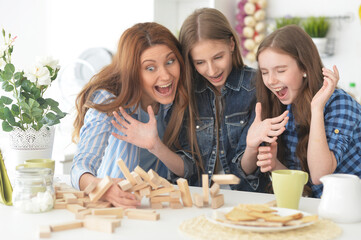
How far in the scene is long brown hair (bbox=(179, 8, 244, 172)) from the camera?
1.88 meters

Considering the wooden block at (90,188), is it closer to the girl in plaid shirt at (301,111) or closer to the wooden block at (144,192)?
the wooden block at (144,192)

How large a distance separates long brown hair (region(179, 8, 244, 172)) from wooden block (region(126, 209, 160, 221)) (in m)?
0.75

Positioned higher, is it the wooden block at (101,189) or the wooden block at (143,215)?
the wooden block at (101,189)

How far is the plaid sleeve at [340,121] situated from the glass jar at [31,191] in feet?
3.12

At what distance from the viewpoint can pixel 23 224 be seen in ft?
3.68

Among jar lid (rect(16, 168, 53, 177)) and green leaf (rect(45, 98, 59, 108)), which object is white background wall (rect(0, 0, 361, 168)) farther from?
jar lid (rect(16, 168, 53, 177))

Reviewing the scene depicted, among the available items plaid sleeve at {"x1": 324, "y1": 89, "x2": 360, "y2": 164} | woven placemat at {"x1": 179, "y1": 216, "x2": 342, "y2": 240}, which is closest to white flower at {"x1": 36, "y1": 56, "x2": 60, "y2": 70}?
woven placemat at {"x1": 179, "y1": 216, "x2": 342, "y2": 240}

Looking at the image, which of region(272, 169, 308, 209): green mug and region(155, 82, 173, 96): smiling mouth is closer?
region(272, 169, 308, 209): green mug

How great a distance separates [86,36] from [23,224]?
9.61 feet

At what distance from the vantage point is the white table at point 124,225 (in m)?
1.03

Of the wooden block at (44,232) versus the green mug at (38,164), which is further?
the green mug at (38,164)

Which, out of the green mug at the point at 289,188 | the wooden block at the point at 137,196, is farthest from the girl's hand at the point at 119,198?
the green mug at the point at 289,188

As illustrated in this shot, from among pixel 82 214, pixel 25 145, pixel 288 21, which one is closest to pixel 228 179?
pixel 82 214

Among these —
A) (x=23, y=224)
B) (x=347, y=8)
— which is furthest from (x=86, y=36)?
(x=23, y=224)
